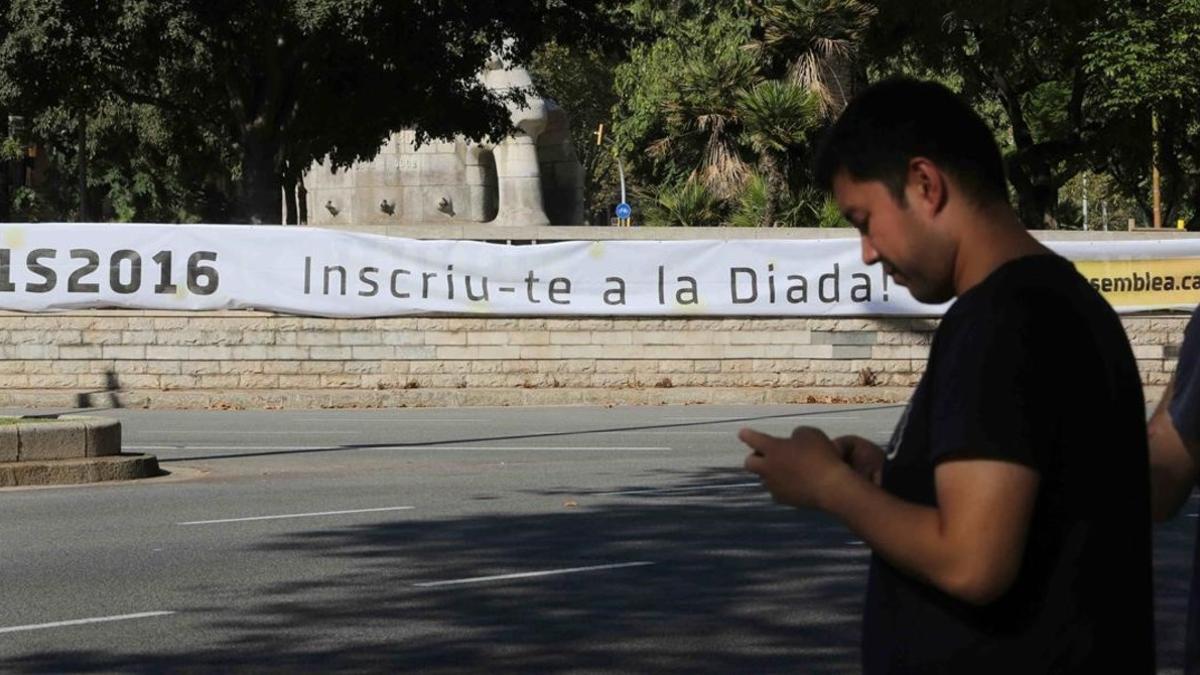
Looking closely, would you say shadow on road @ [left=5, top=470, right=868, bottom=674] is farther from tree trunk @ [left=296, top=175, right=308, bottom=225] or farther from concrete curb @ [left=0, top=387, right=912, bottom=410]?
tree trunk @ [left=296, top=175, right=308, bottom=225]

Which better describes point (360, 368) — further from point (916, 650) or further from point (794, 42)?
point (916, 650)

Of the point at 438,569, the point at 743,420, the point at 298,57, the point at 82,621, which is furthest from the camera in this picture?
the point at 298,57

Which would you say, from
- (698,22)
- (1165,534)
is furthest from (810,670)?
(698,22)

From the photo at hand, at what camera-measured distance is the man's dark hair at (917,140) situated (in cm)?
275

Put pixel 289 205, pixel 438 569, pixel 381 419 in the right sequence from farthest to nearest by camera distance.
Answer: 1. pixel 289 205
2. pixel 381 419
3. pixel 438 569

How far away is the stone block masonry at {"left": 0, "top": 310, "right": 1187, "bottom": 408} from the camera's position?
2391cm

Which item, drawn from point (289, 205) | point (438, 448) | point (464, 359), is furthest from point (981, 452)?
point (289, 205)

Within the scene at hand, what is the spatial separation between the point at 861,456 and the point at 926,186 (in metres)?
0.40

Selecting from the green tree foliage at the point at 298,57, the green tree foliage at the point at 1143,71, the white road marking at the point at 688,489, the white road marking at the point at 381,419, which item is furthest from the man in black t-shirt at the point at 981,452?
the green tree foliage at the point at 1143,71

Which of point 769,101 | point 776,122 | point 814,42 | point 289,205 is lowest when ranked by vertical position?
point 776,122

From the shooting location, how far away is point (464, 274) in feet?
80.7

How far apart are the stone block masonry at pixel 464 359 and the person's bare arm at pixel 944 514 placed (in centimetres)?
2118

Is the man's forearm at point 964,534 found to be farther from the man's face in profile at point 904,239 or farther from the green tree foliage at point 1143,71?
the green tree foliage at point 1143,71

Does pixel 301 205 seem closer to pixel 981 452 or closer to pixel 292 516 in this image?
pixel 292 516
